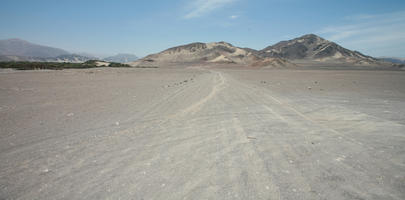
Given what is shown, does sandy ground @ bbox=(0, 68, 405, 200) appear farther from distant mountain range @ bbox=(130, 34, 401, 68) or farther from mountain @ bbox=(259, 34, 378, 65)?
mountain @ bbox=(259, 34, 378, 65)

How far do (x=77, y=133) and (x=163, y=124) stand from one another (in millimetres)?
1985

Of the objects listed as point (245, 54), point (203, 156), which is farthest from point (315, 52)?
point (203, 156)

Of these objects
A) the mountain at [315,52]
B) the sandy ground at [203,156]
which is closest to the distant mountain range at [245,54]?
the mountain at [315,52]

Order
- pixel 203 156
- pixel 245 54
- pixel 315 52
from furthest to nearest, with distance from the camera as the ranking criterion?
1. pixel 315 52
2. pixel 245 54
3. pixel 203 156

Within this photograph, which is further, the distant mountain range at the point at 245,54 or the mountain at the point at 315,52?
the mountain at the point at 315,52

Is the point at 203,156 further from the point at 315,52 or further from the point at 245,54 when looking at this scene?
the point at 315,52

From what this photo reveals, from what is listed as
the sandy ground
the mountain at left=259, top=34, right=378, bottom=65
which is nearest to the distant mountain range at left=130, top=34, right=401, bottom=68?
the mountain at left=259, top=34, right=378, bottom=65

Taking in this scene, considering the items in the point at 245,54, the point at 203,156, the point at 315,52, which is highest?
the point at 315,52

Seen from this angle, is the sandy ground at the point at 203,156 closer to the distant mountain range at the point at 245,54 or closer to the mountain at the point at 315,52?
the distant mountain range at the point at 245,54

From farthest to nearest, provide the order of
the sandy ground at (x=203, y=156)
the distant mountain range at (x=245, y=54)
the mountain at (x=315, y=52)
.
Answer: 1. the mountain at (x=315, y=52)
2. the distant mountain range at (x=245, y=54)
3. the sandy ground at (x=203, y=156)

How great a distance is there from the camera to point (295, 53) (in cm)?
16550

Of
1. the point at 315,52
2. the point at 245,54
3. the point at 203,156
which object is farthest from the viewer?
the point at 315,52

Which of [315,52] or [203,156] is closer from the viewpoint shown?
[203,156]

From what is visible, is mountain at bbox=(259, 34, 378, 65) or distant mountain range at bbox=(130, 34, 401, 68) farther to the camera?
mountain at bbox=(259, 34, 378, 65)
